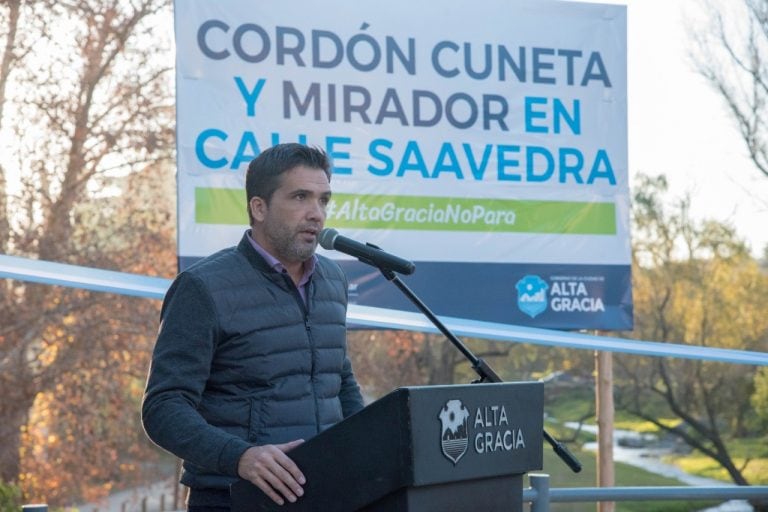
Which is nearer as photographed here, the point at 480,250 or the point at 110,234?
the point at 480,250

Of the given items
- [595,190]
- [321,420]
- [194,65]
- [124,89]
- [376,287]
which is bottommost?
[321,420]

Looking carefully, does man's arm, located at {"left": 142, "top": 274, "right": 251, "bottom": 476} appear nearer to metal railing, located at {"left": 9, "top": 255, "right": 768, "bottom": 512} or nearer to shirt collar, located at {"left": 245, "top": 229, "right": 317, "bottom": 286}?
shirt collar, located at {"left": 245, "top": 229, "right": 317, "bottom": 286}

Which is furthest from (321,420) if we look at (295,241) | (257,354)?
(295,241)

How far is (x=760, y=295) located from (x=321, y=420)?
778 inches

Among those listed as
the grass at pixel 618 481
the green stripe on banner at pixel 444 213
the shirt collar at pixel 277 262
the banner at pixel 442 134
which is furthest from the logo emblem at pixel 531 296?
the grass at pixel 618 481

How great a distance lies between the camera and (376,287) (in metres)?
5.86

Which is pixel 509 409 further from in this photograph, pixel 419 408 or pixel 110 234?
pixel 110 234

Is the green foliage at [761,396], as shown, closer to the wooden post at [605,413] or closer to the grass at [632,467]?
the grass at [632,467]

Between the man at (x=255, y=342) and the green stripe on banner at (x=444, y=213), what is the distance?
2999 mm

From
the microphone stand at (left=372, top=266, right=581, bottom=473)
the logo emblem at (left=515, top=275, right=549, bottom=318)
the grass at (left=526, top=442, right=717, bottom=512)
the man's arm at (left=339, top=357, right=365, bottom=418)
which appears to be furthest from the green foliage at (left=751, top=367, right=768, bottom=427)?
the man's arm at (left=339, top=357, right=365, bottom=418)

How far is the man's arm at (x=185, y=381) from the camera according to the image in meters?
2.27

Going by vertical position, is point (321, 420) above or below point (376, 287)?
below

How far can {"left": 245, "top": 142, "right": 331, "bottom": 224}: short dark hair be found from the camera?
2.52m

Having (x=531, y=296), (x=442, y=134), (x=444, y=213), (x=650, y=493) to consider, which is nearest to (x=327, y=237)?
(x=650, y=493)
